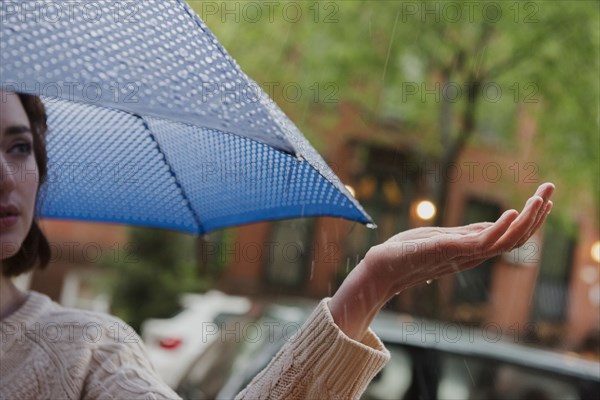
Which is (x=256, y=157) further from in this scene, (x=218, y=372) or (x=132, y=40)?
(x=218, y=372)

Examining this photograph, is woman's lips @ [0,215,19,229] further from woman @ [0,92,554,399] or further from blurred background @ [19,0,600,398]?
blurred background @ [19,0,600,398]

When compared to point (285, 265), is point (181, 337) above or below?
above

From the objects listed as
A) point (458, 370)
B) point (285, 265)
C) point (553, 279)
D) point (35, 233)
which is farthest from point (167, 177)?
point (553, 279)

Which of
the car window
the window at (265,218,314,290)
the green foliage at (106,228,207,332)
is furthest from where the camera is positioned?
the window at (265,218,314,290)

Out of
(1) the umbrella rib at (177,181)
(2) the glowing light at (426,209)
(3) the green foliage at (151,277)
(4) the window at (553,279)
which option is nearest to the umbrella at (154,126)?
(1) the umbrella rib at (177,181)

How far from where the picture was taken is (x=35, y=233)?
2.45m

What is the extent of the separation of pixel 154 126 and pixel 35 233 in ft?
1.46

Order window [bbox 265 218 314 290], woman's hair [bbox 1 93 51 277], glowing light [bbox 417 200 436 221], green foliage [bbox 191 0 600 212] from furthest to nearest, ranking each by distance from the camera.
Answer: window [bbox 265 218 314 290]
green foliage [bbox 191 0 600 212]
glowing light [bbox 417 200 436 221]
woman's hair [bbox 1 93 51 277]

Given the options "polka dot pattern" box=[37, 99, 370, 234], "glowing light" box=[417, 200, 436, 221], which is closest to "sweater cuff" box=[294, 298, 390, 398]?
"polka dot pattern" box=[37, 99, 370, 234]

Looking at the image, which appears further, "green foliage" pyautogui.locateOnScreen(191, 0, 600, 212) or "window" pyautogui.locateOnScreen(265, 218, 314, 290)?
"window" pyautogui.locateOnScreen(265, 218, 314, 290)

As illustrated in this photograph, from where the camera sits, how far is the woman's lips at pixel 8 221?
1988 millimetres

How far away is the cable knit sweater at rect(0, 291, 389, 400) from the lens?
175cm

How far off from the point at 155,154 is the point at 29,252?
44 centimetres

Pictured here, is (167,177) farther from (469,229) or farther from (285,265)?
(285,265)
